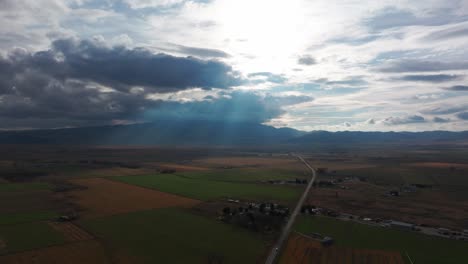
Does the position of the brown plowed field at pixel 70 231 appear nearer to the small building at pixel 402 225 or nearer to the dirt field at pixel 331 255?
the dirt field at pixel 331 255

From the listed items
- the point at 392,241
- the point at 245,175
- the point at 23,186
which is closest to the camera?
the point at 392,241

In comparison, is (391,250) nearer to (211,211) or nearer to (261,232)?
(261,232)

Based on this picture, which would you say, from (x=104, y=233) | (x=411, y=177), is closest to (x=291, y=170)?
(x=411, y=177)

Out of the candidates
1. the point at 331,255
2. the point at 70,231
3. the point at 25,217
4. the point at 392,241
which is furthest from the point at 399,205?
the point at 25,217

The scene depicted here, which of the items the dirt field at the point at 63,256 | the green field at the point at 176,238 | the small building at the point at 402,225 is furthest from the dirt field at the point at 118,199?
the small building at the point at 402,225

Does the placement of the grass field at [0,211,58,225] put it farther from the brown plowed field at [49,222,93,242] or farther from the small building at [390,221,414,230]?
the small building at [390,221,414,230]

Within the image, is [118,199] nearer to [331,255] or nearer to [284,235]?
[284,235]
